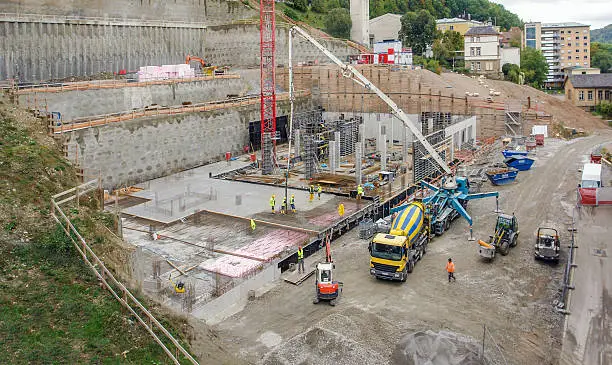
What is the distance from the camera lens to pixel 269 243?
2425 cm

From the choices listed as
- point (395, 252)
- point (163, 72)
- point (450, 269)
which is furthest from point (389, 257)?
point (163, 72)

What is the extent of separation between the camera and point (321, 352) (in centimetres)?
1587

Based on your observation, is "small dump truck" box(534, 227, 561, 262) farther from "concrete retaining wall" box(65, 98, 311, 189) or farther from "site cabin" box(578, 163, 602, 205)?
"concrete retaining wall" box(65, 98, 311, 189)

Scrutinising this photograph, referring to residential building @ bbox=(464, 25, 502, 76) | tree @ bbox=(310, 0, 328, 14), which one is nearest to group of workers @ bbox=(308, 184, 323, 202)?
residential building @ bbox=(464, 25, 502, 76)

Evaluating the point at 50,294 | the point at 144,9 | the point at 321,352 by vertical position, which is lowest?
the point at 321,352

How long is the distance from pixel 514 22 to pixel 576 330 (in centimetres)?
13050

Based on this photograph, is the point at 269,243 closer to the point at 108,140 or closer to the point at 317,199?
the point at 317,199

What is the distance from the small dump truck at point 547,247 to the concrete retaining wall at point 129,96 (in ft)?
85.8

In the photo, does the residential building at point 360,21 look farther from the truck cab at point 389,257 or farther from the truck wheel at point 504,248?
the truck cab at point 389,257

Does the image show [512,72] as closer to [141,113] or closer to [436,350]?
[141,113]

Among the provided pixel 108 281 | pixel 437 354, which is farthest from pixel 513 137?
pixel 108 281

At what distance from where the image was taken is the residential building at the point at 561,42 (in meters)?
128

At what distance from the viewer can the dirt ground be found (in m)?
16.0

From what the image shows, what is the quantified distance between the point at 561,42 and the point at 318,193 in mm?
118699
